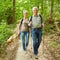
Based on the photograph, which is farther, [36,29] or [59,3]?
[59,3]

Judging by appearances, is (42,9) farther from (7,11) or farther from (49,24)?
(7,11)

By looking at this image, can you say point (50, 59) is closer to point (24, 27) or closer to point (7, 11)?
point (24, 27)

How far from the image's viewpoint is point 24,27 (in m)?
8.84

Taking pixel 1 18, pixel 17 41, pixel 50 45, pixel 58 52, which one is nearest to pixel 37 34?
pixel 58 52

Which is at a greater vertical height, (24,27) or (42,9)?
(24,27)

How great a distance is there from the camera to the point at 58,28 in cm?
1705

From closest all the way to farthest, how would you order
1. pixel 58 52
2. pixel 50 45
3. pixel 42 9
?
pixel 58 52
pixel 50 45
pixel 42 9

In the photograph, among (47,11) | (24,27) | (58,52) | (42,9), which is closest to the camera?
(24,27)

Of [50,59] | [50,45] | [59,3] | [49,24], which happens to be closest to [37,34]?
[50,59]

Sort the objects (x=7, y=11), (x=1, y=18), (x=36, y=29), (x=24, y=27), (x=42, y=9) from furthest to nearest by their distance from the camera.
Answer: (x=42, y=9) → (x=7, y=11) → (x=1, y=18) → (x=24, y=27) → (x=36, y=29)

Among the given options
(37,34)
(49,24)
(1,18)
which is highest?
(37,34)

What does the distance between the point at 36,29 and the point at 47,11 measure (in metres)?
12.8

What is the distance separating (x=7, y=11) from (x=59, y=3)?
16.0 ft

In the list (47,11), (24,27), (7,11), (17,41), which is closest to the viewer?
(24,27)
